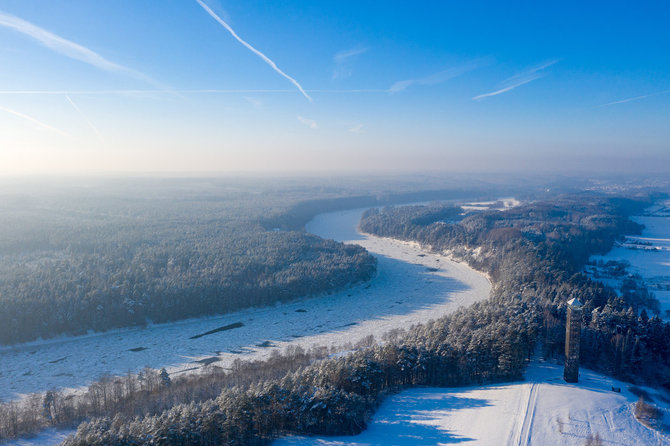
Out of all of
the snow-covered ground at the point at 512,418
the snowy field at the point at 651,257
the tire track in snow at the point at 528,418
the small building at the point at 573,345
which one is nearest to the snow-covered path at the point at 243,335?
the snow-covered ground at the point at 512,418

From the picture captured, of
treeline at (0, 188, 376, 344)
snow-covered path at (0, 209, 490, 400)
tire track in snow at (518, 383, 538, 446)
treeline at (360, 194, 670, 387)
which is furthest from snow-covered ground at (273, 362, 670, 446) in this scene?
treeline at (0, 188, 376, 344)

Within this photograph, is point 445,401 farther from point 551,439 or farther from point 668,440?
point 668,440

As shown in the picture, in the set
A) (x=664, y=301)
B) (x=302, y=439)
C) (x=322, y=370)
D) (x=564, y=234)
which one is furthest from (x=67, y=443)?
(x=564, y=234)

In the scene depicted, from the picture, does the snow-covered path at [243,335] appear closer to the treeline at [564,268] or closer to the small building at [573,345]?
the treeline at [564,268]

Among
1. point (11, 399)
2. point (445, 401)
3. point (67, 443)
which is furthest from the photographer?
point (11, 399)

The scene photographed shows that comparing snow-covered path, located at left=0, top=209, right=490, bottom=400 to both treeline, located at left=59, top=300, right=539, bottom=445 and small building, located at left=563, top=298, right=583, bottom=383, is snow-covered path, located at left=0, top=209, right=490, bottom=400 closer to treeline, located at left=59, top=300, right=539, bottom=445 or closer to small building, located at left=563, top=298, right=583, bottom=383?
treeline, located at left=59, top=300, right=539, bottom=445

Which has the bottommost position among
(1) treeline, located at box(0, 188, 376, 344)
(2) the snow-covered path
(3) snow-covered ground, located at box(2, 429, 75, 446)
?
(2) the snow-covered path

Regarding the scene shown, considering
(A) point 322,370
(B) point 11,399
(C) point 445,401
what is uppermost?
(A) point 322,370
